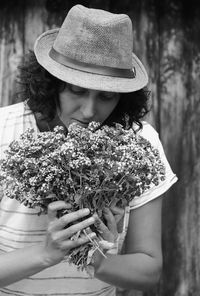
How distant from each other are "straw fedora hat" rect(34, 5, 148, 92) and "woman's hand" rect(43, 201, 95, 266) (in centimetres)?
42

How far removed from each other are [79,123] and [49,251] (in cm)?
42

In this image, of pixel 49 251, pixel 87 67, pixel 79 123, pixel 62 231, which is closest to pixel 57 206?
pixel 62 231

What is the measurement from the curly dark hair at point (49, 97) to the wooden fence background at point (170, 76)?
0.70m

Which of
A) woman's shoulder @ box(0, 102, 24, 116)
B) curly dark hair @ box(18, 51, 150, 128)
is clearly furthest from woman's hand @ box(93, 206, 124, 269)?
woman's shoulder @ box(0, 102, 24, 116)

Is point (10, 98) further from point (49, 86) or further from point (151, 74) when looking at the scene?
point (49, 86)

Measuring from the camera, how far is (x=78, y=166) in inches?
71.4

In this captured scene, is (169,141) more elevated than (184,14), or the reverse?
(184,14)

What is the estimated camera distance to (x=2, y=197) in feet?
7.64

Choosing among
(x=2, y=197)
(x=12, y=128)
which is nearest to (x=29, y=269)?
(x=2, y=197)

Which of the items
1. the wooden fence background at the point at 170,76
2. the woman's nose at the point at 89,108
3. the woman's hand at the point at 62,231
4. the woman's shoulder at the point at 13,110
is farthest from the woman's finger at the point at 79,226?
the wooden fence background at the point at 170,76

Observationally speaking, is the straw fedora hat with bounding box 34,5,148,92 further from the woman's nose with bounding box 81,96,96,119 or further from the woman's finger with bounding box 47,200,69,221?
the woman's finger with bounding box 47,200,69,221

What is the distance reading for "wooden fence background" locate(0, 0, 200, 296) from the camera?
3.22 metres

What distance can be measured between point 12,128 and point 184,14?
1.25 meters

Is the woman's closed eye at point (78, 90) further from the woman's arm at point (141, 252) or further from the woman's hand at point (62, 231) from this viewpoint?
the woman's arm at point (141, 252)
